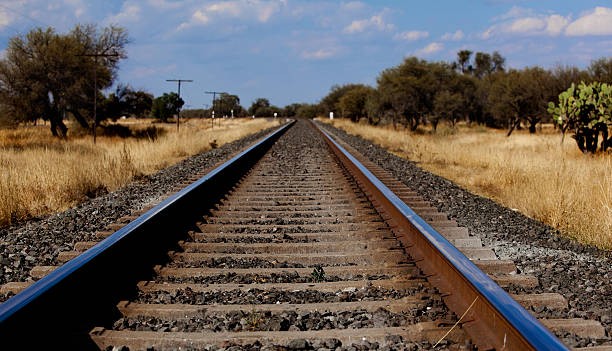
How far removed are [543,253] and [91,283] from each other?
11.7ft

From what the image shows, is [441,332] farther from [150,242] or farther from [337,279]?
[150,242]

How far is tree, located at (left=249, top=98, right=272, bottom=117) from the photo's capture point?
545 ft

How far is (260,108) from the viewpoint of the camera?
563 feet

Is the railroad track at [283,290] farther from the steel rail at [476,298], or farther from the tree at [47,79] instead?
the tree at [47,79]

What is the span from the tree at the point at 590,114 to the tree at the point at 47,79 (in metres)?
23.5

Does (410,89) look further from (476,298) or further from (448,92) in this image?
(476,298)

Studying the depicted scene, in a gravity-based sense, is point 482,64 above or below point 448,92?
above

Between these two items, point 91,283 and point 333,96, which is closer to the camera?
point 91,283

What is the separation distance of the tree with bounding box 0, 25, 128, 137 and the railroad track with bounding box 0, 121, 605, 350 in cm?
2730

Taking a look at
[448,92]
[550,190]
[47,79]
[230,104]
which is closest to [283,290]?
[550,190]

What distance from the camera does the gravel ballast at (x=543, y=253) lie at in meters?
3.21

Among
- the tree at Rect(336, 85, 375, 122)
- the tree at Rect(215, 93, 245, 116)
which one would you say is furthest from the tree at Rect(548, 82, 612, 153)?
the tree at Rect(215, 93, 245, 116)

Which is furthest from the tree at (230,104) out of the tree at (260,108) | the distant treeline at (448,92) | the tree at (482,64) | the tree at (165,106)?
the distant treeline at (448,92)

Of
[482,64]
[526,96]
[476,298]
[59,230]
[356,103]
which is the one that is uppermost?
[482,64]
